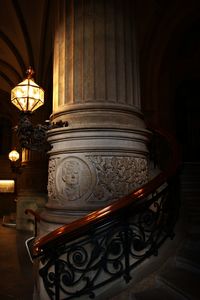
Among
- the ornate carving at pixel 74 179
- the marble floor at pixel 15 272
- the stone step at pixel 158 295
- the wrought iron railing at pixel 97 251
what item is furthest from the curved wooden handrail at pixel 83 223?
the marble floor at pixel 15 272

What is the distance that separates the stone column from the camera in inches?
114

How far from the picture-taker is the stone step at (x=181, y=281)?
2.37 meters

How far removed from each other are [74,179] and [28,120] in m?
1.01

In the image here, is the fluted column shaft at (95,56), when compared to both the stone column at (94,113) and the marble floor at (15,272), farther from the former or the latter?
the marble floor at (15,272)

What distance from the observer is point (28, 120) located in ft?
10.8

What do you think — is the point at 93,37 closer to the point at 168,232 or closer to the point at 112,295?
the point at 168,232

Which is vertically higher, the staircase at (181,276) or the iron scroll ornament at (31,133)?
the iron scroll ornament at (31,133)

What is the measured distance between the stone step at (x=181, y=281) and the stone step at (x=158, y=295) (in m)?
0.04

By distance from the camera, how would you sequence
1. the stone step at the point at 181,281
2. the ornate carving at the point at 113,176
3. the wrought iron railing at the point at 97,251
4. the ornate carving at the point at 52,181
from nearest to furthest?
1. the stone step at the point at 181,281
2. the wrought iron railing at the point at 97,251
3. the ornate carving at the point at 113,176
4. the ornate carving at the point at 52,181

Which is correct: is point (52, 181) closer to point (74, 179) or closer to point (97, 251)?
point (74, 179)

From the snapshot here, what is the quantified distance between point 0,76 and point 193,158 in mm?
11118

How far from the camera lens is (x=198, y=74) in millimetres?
9742

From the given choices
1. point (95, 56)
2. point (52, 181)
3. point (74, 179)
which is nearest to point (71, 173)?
point (74, 179)

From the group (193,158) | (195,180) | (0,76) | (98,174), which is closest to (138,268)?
(98,174)
